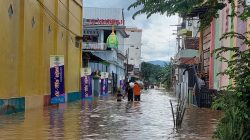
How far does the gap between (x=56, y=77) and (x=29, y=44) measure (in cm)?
337

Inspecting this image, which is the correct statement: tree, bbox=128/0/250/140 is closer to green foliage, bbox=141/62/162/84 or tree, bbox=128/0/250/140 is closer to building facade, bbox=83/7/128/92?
building facade, bbox=83/7/128/92

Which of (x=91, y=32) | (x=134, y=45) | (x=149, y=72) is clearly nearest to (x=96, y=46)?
(x=91, y=32)

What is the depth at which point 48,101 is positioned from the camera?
28.5 metres

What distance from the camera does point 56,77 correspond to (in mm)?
27188

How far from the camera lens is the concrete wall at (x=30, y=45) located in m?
20.9

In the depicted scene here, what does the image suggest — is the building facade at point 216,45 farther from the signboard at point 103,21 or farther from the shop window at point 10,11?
the signboard at point 103,21

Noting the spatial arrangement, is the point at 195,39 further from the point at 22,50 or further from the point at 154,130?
the point at 154,130

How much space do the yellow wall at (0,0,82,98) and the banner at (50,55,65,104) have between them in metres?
0.61

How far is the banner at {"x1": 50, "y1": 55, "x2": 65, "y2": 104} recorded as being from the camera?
87.6ft

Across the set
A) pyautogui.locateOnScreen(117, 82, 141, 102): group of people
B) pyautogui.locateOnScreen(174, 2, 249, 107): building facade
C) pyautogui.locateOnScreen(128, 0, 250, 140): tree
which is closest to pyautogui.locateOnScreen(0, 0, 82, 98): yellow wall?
pyautogui.locateOnScreen(117, 82, 141, 102): group of people

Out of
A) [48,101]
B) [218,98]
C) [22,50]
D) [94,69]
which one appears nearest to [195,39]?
[94,69]

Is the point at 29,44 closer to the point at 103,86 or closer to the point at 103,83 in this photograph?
the point at 103,83

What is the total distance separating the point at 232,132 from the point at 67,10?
27942mm

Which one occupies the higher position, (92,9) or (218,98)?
(92,9)
